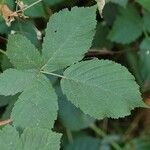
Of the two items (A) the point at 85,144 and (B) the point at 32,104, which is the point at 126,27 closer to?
(A) the point at 85,144

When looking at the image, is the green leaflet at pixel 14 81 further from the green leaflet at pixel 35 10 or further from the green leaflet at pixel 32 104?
the green leaflet at pixel 35 10

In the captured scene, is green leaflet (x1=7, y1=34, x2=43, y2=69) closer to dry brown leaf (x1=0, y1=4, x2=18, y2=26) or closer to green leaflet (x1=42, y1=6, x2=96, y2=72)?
green leaflet (x1=42, y1=6, x2=96, y2=72)

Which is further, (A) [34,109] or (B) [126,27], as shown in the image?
(B) [126,27]

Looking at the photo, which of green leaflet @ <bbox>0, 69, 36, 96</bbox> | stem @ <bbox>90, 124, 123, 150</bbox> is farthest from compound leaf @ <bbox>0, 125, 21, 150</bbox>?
stem @ <bbox>90, 124, 123, 150</bbox>

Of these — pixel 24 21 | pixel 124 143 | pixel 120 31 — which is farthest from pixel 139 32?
pixel 124 143

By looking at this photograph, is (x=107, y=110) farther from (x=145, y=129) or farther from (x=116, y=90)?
(x=145, y=129)

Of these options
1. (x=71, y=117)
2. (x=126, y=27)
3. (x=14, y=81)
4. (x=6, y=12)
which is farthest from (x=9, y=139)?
(x=126, y=27)
